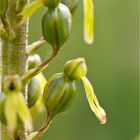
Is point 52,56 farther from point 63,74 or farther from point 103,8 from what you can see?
point 103,8

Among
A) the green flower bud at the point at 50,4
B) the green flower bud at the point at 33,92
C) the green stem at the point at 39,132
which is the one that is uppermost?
the green flower bud at the point at 50,4

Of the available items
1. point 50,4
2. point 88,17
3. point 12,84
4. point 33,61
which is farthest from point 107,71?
point 12,84

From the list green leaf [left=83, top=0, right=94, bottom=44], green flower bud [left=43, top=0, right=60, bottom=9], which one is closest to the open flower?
green leaf [left=83, top=0, right=94, bottom=44]

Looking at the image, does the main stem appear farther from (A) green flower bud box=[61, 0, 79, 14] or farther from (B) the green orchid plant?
(A) green flower bud box=[61, 0, 79, 14]

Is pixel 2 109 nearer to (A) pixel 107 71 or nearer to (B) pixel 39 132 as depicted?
(B) pixel 39 132

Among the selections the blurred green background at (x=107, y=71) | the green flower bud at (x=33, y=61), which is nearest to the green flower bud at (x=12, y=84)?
the green flower bud at (x=33, y=61)

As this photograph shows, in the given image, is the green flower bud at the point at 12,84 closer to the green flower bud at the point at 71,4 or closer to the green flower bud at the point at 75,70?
the green flower bud at the point at 75,70

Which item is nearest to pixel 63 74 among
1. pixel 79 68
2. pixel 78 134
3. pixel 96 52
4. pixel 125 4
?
pixel 79 68
